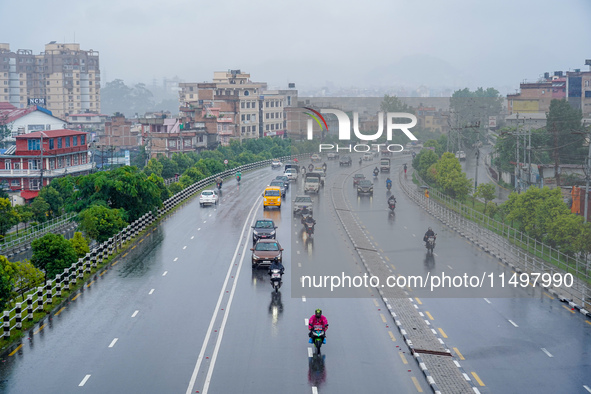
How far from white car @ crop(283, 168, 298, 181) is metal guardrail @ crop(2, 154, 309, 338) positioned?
27.2 metres

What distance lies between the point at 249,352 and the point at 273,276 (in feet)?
31.2

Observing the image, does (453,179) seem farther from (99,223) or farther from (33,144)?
(33,144)

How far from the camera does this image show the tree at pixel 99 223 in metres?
45.2

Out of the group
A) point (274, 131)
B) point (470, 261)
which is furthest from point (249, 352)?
point (274, 131)

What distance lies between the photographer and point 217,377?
76.5ft

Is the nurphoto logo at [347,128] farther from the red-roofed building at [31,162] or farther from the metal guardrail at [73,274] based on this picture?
the metal guardrail at [73,274]

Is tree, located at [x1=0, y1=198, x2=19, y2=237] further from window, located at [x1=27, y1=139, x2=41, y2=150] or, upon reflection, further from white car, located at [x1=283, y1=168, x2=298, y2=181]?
white car, located at [x1=283, y1=168, x2=298, y2=181]

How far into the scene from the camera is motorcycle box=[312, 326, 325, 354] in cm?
2562

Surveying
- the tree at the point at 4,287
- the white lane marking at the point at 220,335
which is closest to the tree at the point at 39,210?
the white lane marking at the point at 220,335

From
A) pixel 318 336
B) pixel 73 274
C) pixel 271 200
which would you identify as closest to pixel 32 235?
pixel 73 274

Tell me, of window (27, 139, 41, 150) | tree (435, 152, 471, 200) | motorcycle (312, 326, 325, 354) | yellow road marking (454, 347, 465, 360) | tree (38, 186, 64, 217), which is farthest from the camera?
window (27, 139, 41, 150)

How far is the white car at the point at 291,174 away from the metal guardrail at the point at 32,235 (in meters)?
33.8

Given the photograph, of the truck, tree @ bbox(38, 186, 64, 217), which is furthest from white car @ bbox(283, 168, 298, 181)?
tree @ bbox(38, 186, 64, 217)

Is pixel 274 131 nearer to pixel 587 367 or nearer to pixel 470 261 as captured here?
pixel 470 261
